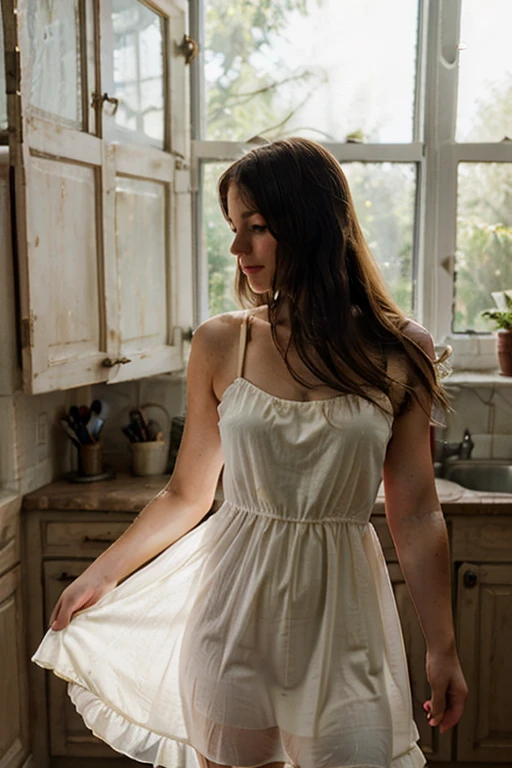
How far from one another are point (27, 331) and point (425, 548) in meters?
1.22

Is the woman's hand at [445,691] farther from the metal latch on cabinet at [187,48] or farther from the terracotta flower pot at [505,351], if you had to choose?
the metal latch on cabinet at [187,48]

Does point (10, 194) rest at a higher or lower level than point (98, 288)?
higher

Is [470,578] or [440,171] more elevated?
[440,171]

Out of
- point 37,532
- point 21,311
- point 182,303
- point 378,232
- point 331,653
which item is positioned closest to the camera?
point 331,653

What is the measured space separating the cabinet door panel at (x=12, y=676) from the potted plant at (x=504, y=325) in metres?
1.78

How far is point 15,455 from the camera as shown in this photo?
2434 mm

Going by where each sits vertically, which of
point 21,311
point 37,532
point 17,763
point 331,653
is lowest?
point 17,763

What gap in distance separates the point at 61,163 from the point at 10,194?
0.52ft

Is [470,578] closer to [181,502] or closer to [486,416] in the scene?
[486,416]

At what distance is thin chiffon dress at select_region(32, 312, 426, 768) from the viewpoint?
1269mm

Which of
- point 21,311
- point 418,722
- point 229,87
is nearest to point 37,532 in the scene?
point 21,311

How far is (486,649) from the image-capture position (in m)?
2.52

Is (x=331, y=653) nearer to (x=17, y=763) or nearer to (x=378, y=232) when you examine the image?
(x=17, y=763)

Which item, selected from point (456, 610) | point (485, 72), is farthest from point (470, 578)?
point (485, 72)
